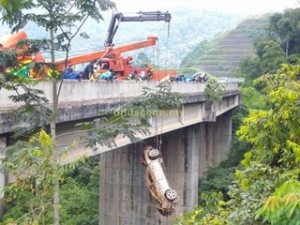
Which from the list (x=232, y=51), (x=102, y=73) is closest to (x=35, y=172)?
(x=102, y=73)

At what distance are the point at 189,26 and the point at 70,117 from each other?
187013 millimetres

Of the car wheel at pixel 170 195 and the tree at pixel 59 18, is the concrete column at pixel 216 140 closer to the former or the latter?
the car wheel at pixel 170 195

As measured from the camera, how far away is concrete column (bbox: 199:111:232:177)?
105ft

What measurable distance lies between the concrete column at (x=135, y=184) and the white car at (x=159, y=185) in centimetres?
710

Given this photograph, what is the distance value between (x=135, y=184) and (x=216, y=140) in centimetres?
1318

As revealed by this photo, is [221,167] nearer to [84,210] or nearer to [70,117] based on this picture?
[84,210]

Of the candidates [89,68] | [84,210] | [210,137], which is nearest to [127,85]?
[89,68]

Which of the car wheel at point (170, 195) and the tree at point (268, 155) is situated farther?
the car wheel at point (170, 195)

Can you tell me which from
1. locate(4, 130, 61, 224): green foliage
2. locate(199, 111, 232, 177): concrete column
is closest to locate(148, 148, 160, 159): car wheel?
locate(4, 130, 61, 224): green foliage

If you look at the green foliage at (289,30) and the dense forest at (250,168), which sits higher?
the green foliage at (289,30)

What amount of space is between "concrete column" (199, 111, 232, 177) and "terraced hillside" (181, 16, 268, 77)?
31383 mm

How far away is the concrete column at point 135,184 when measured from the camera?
21.2 metres

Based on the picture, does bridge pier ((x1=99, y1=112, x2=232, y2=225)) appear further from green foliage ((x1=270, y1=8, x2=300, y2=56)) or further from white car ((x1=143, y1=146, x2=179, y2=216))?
green foliage ((x1=270, y1=8, x2=300, y2=56))

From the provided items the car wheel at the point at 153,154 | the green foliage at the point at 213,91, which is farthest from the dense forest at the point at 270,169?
the green foliage at the point at 213,91
